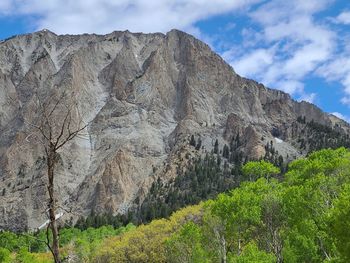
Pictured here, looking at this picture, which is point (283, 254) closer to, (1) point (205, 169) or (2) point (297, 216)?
(2) point (297, 216)

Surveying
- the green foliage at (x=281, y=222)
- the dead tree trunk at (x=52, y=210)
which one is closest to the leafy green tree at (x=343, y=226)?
the green foliage at (x=281, y=222)

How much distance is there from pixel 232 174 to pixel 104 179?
49.0 metres

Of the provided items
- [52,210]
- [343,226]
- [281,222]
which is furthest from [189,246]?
[52,210]

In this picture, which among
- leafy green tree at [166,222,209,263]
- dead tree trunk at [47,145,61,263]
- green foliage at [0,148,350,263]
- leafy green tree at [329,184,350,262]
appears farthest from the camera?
leafy green tree at [166,222,209,263]

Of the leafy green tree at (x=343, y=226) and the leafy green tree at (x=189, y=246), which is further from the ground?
the leafy green tree at (x=343, y=226)

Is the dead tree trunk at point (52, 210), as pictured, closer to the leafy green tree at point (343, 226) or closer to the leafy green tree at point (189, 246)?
the leafy green tree at point (343, 226)

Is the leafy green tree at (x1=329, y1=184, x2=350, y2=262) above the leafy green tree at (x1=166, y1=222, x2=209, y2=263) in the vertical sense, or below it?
above

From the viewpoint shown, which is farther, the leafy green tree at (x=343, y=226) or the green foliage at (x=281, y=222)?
the green foliage at (x=281, y=222)

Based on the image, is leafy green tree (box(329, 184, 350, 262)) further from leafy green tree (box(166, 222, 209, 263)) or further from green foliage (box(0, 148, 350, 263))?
leafy green tree (box(166, 222, 209, 263))

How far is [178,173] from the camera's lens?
200 m

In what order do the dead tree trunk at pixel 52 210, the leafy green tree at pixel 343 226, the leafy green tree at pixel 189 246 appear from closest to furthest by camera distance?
1. the dead tree trunk at pixel 52 210
2. the leafy green tree at pixel 343 226
3. the leafy green tree at pixel 189 246

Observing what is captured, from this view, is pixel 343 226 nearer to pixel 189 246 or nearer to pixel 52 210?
pixel 52 210

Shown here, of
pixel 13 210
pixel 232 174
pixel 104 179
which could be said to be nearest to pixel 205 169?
pixel 232 174

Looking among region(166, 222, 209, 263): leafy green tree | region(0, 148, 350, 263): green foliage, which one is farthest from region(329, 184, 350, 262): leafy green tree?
region(166, 222, 209, 263): leafy green tree
